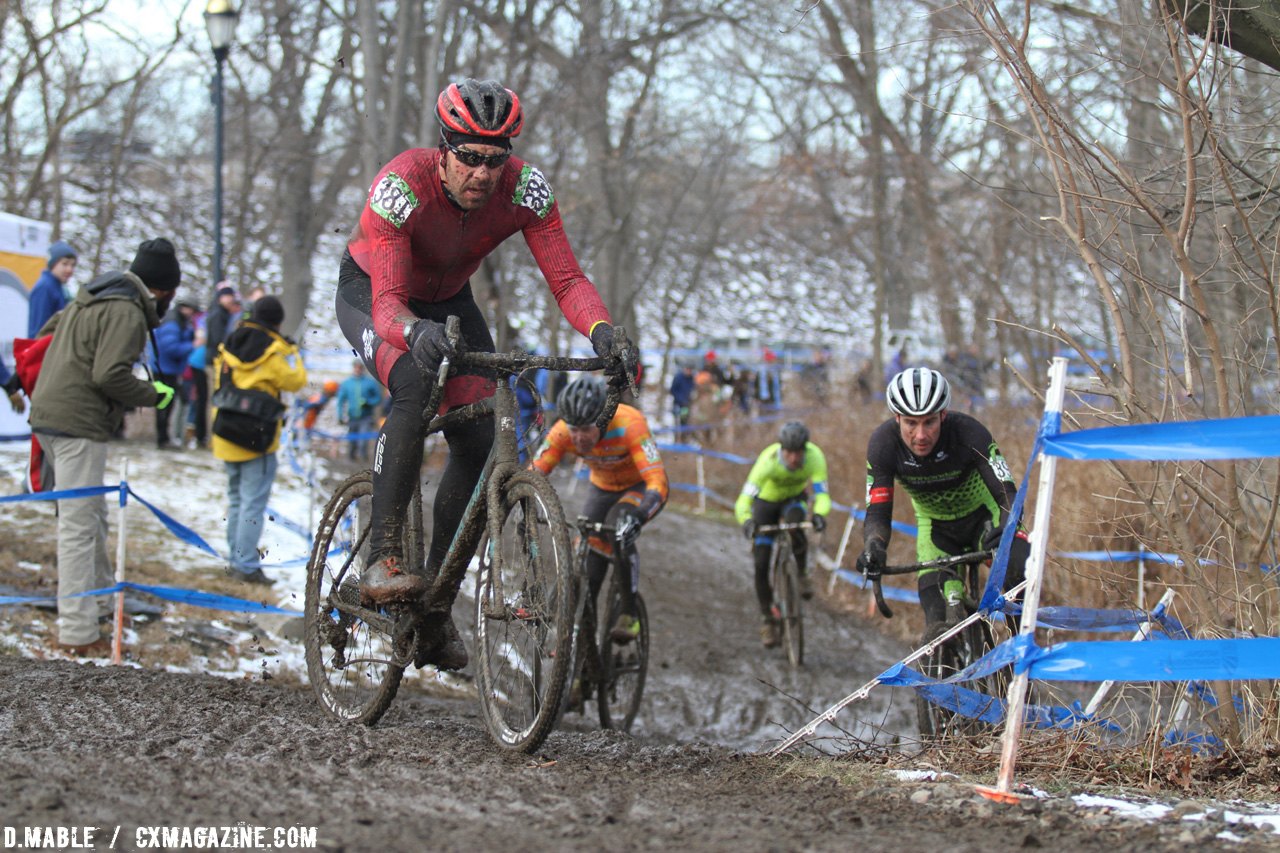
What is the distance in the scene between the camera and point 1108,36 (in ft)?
31.6

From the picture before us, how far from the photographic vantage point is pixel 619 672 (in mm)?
8320

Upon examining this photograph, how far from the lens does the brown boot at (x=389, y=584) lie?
4.98 meters

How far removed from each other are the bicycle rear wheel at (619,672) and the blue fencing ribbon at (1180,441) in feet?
15.0

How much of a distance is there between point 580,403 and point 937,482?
221 centimetres

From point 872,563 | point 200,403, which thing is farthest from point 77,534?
point 200,403

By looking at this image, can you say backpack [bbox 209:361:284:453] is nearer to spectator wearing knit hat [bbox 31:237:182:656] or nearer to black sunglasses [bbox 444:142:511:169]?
spectator wearing knit hat [bbox 31:237:182:656]

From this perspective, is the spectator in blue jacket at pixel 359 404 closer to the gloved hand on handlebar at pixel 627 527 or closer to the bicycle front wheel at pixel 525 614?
the gloved hand on handlebar at pixel 627 527

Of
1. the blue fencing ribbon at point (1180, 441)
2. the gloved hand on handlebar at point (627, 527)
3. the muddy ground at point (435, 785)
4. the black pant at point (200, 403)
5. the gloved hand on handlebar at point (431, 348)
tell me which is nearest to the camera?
the muddy ground at point (435, 785)

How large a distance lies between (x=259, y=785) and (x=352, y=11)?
18.6 meters

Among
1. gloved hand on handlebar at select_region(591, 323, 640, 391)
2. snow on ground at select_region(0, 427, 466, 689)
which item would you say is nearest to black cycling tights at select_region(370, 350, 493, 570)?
gloved hand on handlebar at select_region(591, 323, 640, 391)

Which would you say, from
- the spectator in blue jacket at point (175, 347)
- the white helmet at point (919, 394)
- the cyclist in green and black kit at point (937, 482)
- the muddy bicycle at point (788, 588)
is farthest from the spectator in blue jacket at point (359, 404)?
the white helmet at point (919, 394)

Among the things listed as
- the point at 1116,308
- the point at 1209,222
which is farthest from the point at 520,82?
the point at 1116,308

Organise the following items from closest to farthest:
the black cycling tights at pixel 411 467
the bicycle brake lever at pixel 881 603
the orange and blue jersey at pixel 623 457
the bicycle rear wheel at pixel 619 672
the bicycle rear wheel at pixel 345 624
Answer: the black cycling tights at pixel 411 467
the bicycle rear wheel at pixel 345 624
the bicycle brake lever at pixel 881 603
the bicycle rear wheel at pixel 619 672
the orange and blue jersey at pixel 623 457

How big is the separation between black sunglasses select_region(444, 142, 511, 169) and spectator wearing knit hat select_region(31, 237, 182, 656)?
3.24 metres
